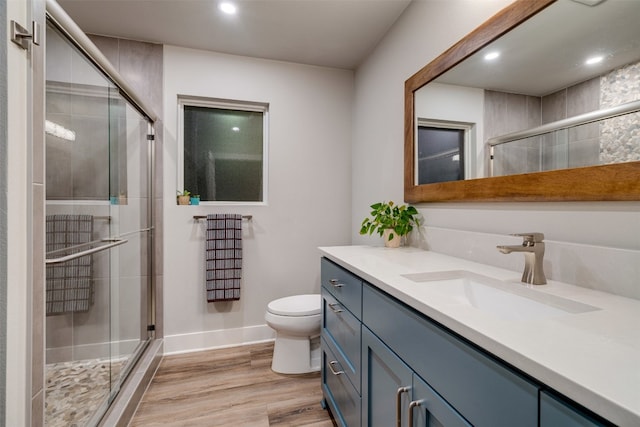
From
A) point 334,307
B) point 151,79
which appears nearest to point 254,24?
point 151,79

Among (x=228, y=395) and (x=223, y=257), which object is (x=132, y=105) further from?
(x=228, y=395)

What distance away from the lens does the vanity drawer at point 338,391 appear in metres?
1.19

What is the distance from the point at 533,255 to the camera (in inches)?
36.0

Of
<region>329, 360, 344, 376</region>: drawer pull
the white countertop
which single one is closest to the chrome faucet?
the white countertop

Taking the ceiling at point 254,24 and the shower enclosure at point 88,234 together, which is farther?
the ceiling at point 254,24

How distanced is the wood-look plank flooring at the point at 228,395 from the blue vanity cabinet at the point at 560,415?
1.35 meters

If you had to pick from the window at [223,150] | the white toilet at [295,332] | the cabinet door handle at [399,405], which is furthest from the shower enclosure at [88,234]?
the cabinet door handle at [399,405]

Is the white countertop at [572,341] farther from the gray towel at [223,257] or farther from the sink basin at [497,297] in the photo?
the gray towel at [223,257]

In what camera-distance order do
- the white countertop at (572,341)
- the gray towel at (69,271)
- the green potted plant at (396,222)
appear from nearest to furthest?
the white countertop at (572,341) → the gray towel at (69,271) → the green potted plant at (396,222)

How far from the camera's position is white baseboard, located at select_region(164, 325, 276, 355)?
2236mm

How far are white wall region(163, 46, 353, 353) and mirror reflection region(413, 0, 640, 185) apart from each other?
1265 millimetres

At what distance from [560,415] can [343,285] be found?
92 centimetres

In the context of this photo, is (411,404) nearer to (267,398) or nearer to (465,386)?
(465,386)

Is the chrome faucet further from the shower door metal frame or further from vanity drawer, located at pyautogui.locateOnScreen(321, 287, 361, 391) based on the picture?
the shower door metal frame
